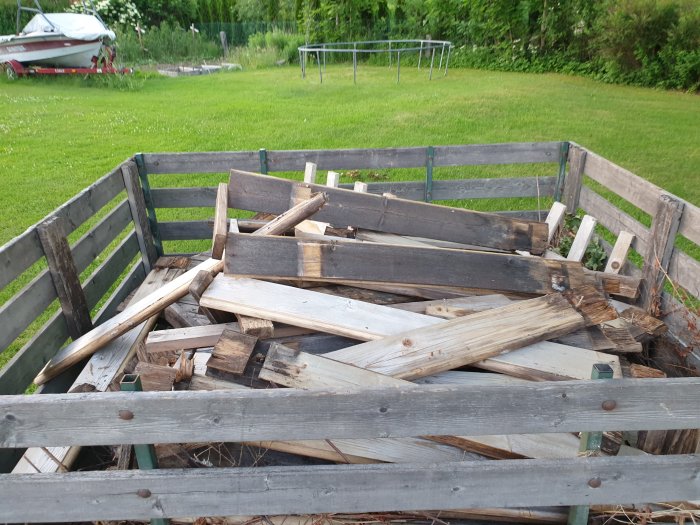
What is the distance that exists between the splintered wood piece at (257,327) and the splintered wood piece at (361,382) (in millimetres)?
279

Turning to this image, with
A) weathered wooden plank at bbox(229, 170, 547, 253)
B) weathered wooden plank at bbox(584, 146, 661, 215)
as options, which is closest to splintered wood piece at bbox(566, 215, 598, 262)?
weathered wooden plank at bbox(584, 146, 661, 215)

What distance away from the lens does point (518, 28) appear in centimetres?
2347

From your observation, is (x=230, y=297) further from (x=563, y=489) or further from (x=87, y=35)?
(x=87, y=35)

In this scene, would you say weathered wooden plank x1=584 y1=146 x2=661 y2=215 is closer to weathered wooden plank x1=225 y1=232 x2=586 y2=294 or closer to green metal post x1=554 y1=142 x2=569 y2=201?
green metal post x1=554 y1=142 x2=569 y2=201

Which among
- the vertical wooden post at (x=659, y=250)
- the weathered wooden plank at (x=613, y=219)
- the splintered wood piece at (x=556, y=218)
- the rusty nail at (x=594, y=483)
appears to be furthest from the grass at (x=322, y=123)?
the rusty nail at (x=594, y=483)

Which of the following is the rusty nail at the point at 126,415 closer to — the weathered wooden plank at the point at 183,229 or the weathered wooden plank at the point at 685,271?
the weathered wooden plank at the point at 685,271

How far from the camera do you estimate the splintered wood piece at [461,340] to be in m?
2.87

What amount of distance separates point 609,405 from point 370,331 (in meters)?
1.37

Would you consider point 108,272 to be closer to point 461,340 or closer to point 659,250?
point 461,340

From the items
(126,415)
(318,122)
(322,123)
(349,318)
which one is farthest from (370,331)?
(318,122)

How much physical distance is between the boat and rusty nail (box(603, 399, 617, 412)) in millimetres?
23119

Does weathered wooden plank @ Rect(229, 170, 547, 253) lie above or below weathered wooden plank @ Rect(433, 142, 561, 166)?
below

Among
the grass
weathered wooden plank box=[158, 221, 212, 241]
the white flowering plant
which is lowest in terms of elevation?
the grass

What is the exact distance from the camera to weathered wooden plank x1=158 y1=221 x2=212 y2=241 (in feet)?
18.3
